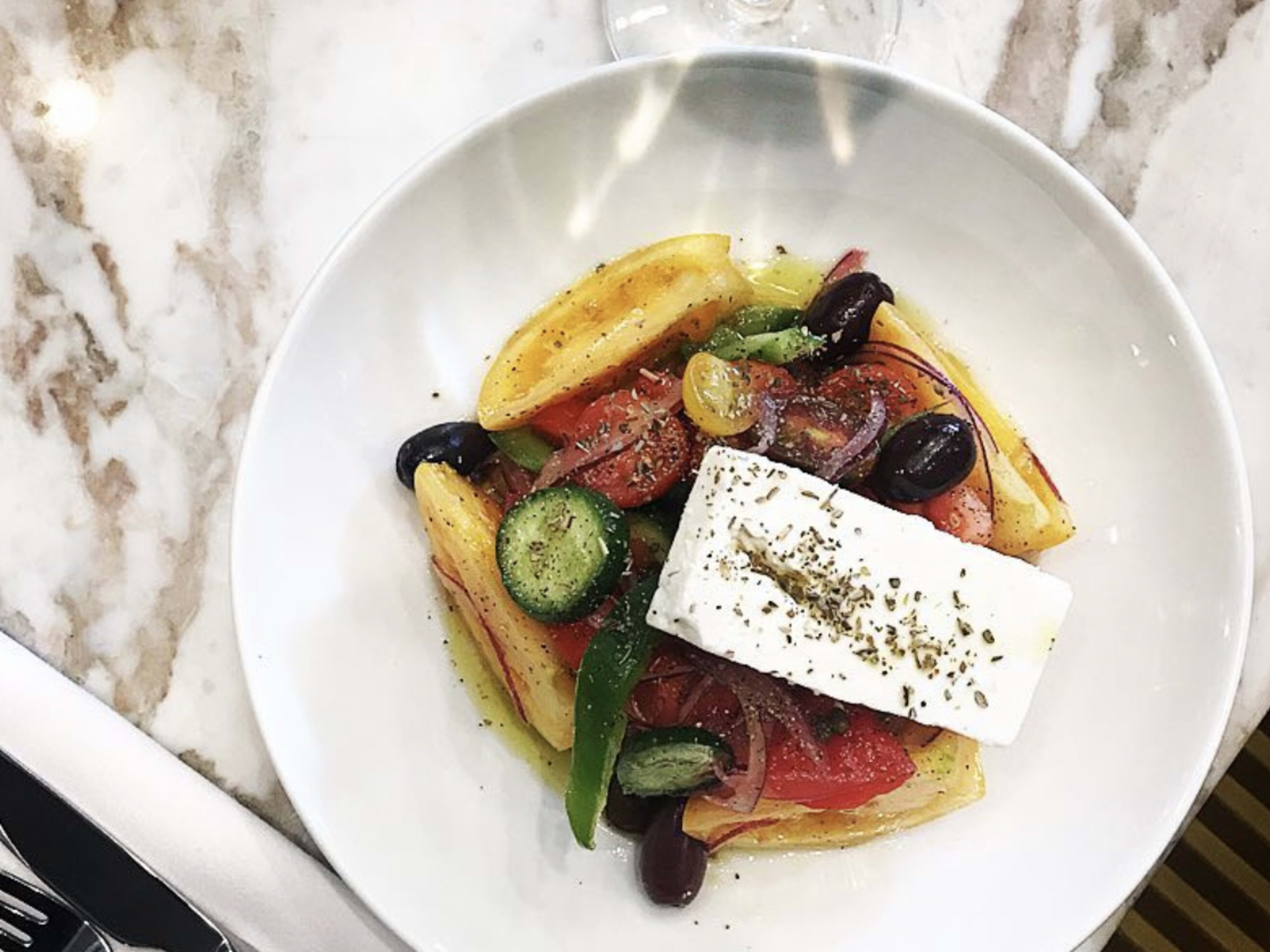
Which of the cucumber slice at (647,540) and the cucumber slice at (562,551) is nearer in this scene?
the cucumber slice at (562,551)

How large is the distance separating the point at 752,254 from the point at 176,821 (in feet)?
3.81

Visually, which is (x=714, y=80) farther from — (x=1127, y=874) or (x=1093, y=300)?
(x=1127, y=874)

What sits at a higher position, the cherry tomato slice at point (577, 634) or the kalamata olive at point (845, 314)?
the kalamata olive at point (845, 314)

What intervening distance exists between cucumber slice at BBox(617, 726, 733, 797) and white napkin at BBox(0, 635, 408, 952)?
46cm

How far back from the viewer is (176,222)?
2.05 metres

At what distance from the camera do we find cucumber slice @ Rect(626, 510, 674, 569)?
1.90m

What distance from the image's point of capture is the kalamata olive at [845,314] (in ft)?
6.15

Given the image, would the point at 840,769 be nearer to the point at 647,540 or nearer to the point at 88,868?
the point at 647,540

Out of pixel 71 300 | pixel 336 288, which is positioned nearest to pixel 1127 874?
pixel 336 288

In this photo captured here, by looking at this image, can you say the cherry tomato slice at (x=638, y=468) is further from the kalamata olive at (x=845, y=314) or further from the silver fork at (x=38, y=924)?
the silver fork at (x=38, y=924)

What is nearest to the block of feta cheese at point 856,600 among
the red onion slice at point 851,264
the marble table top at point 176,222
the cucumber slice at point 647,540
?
the cucumber slice at point 647,540

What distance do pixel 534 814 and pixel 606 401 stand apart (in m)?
0.59

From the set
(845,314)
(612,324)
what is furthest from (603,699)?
(845,314)

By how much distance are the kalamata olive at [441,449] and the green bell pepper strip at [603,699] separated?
0.31m
